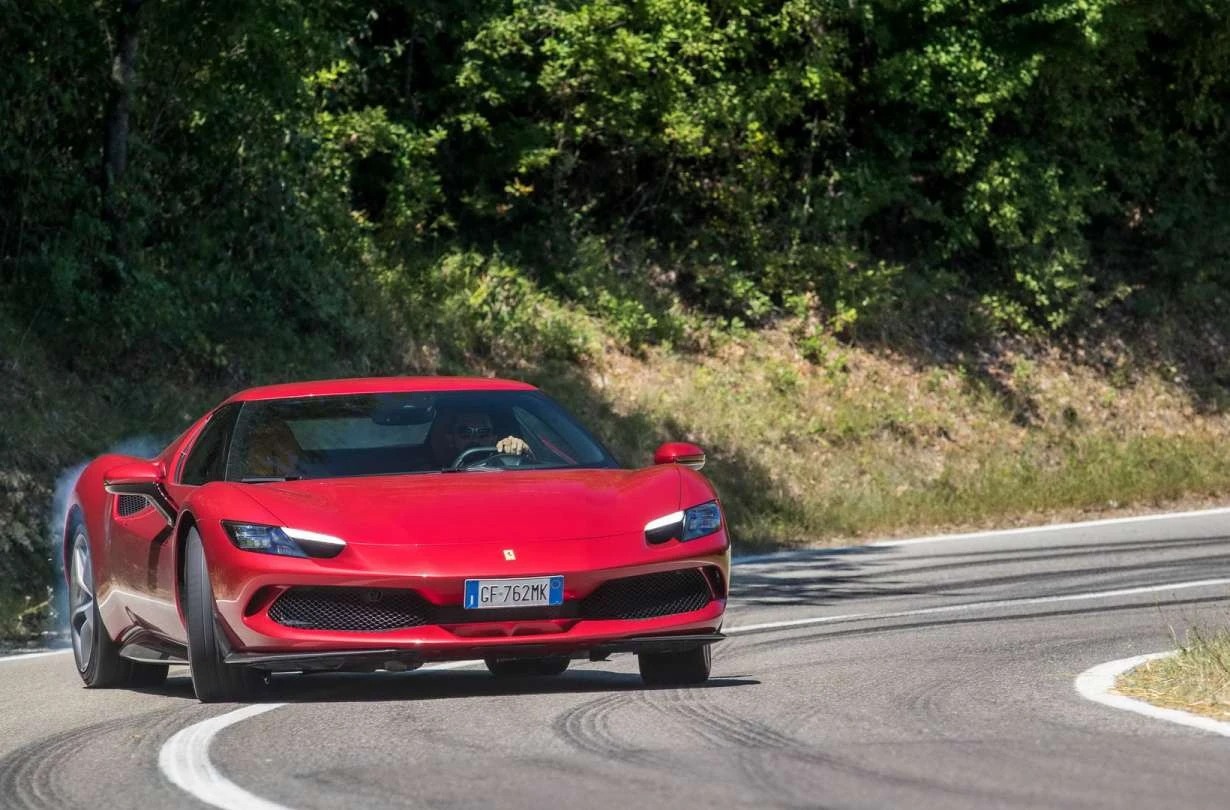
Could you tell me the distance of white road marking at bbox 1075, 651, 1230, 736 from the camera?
7.40 meters

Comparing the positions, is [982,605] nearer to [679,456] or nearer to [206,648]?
[679,456]

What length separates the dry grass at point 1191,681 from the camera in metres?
7.85

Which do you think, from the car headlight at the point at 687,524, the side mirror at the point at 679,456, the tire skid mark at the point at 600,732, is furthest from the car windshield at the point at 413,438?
the tire skid mark at the point at 600,732

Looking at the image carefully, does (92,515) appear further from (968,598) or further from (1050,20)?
(1050,20)

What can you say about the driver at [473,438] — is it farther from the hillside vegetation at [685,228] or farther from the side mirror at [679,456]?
the hillside vegetation at [685,228]

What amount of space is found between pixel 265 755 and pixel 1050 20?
21755 mm

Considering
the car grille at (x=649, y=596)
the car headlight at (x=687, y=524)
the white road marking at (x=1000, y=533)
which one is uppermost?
the car headlight at (x=687, y=524)

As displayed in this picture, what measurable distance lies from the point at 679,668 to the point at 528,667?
93cm

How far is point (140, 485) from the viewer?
30.5ft

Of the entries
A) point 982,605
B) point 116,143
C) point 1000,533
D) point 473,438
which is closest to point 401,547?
point 473,438

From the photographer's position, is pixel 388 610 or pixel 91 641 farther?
pixel 91 641

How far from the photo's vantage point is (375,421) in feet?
31.2

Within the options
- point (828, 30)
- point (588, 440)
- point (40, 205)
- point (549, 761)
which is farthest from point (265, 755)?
point (828, 30)

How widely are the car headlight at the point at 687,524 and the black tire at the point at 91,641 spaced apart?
110 inches
